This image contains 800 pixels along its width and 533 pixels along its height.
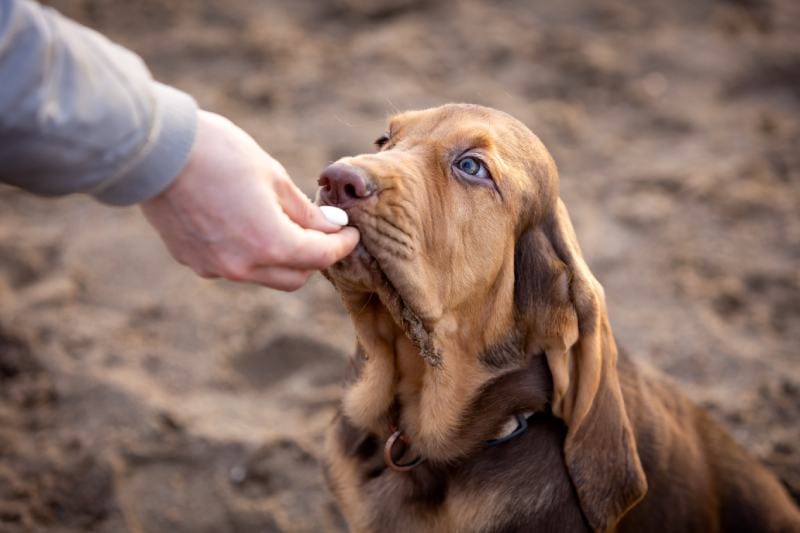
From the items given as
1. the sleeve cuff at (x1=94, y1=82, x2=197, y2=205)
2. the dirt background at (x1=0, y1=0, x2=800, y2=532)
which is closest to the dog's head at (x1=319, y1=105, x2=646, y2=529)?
the sleeve cuff at (x1=94, y1=82, x2=197, y2=205)

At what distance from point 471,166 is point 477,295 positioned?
0.51 metres

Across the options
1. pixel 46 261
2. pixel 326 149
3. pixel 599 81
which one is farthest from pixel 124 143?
pixel 599 81

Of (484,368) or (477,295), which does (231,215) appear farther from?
(484,368)

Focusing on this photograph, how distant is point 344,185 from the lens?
10.1 ft

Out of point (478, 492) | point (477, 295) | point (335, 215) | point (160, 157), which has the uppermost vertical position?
point (160, 157)

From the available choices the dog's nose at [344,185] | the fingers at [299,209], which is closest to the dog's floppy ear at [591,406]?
the dog's nose at [344,185]

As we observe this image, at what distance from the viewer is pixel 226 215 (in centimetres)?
259

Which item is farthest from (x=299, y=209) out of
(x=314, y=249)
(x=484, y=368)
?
(x=484, y=368)

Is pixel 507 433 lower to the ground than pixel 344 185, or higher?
lower

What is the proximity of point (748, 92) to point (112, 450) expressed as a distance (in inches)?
237

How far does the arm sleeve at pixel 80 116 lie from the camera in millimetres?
2225

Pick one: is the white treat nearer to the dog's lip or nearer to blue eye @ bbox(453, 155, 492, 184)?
the dog's lip

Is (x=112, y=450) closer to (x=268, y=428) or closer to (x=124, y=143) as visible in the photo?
(x=268, y=428)

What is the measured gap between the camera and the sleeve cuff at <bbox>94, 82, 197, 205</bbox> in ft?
8.09
